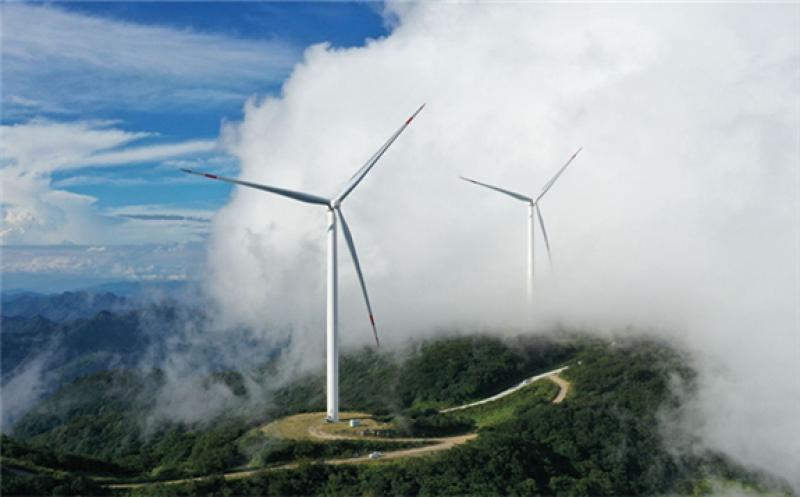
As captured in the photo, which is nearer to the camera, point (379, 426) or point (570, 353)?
point (379, 426)

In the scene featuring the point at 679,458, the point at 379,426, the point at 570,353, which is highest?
the point at 570,353

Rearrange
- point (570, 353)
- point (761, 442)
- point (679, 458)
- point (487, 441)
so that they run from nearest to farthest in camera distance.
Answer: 1. point (487, 441)
2. point (679, 458)
3. point (761, 442)
4. point (570, 353)

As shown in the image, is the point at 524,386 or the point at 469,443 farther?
the point at 524,386

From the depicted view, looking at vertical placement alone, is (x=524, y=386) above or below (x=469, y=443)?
above

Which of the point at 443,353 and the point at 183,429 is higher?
the point at 443,353

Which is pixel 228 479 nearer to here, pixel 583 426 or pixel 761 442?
pixel 583 426

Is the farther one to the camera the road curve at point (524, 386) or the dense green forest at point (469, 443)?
the road curve at point (524, 386)

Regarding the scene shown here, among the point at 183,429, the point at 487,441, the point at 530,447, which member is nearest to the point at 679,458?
the point at 530,447

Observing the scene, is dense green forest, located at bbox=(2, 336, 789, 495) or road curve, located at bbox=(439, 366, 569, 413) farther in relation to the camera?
road curve, located at bbox=(439, 366, 569, 413)
